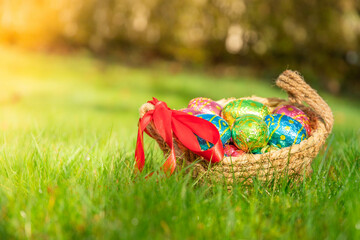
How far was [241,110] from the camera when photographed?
238cm

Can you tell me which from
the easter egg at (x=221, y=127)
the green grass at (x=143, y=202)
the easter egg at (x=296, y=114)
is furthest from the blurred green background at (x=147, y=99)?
the easter egg at (x=221, y=127)

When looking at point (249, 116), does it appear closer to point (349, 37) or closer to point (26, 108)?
point (26, 108)

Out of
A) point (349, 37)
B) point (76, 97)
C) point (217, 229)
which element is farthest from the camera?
point (349, 37)

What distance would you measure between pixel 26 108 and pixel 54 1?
5.11 metres

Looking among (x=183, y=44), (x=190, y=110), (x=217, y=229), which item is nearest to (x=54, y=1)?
(x=183, y=44)

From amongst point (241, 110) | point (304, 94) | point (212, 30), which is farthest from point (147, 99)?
point (304, 94)

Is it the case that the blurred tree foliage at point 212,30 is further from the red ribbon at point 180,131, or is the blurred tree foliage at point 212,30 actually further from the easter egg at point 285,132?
the red ribbon at point 180,131

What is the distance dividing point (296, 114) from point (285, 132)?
263 mm

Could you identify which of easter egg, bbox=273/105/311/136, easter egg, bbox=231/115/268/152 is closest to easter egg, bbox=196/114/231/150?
easter egg, bbox=231/115/268/152

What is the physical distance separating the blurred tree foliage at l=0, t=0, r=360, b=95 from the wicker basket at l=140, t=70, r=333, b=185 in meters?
6.85

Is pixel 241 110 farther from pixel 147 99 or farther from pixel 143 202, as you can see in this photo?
pixel 147 99

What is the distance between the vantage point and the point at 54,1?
30.6 ft

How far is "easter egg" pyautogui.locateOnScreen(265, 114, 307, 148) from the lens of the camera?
221 centimetres

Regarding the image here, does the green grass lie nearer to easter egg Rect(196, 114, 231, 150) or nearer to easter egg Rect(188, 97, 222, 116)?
easter egg Rect(196, 114, 231, 150)
